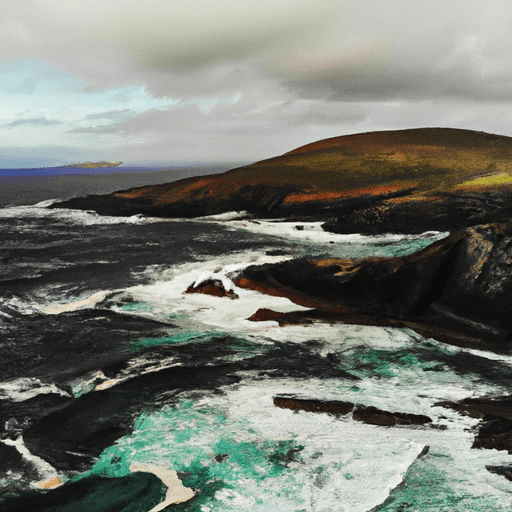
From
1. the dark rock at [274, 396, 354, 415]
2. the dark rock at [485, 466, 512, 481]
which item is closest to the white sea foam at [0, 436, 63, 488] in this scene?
the dark rock at [274, 396, 354, 415]

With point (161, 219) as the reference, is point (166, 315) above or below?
below

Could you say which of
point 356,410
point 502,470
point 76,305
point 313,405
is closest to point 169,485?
point 313,405

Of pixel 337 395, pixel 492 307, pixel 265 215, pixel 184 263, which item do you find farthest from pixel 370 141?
pixel 337 395

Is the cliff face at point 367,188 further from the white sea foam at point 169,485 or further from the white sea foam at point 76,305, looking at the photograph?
the white sea foam at point 169,485

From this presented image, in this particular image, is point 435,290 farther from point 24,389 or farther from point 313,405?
point 24,389

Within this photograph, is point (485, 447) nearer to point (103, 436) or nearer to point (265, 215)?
point (103, 436)

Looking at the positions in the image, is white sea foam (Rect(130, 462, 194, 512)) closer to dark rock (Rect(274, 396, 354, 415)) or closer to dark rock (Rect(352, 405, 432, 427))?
dark rock (Rect(274, 396, 354, 415))
